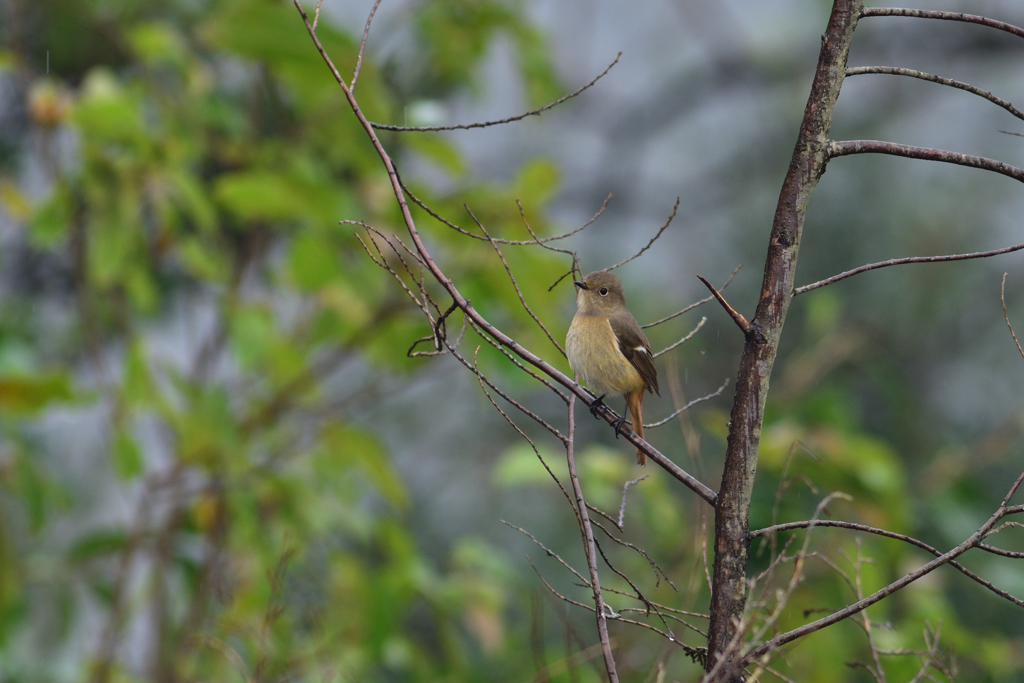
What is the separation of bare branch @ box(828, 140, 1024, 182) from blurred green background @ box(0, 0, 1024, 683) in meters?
0.47

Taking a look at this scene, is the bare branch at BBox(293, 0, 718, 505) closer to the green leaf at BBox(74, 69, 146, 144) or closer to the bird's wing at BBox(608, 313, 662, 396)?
the bird's wing at BBox(608, 313, 662, 396)

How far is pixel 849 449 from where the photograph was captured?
10.9ft

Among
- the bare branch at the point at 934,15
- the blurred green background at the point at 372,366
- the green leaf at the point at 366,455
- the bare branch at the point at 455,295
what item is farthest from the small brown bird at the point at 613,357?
the bare branch at the point at 934,15

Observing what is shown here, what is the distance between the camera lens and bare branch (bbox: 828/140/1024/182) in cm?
120

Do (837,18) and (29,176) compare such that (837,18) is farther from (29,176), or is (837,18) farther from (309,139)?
(29,176)

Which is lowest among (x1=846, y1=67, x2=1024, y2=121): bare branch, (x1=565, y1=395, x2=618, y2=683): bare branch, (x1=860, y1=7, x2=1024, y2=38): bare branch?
(x1=565, y1=395, x2=618, y2=683): bare branch

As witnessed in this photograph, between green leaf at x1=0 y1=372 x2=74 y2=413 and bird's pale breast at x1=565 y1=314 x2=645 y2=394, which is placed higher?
bird's pale breast at x1=565 y1=314 x2=645 y2=394

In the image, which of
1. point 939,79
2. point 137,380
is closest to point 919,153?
point 939,79

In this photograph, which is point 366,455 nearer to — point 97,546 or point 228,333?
point 228,333

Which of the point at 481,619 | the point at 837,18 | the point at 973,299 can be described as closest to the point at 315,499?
the point at 481,619

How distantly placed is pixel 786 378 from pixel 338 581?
2.47 metres

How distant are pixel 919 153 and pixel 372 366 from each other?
288cm

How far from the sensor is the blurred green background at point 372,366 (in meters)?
3.00

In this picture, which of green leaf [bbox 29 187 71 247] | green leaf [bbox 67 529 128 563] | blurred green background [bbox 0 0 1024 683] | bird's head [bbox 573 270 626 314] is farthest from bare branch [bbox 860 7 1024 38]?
green leaf [bbox 67 529 128 563]
